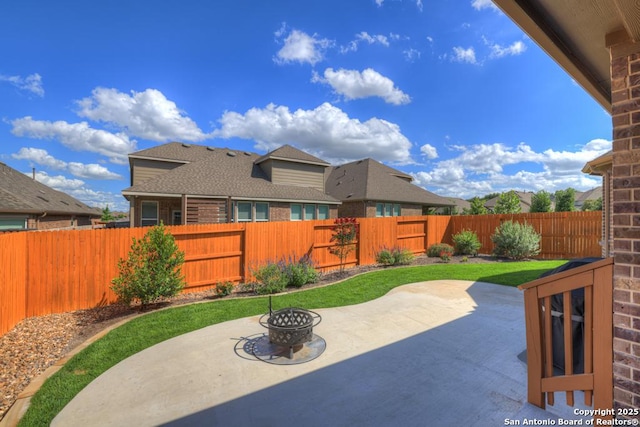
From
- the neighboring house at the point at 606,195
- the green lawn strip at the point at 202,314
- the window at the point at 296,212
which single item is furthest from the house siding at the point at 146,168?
the neighboring house at the point at 606,195

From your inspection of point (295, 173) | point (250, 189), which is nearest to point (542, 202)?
point (295, 173)

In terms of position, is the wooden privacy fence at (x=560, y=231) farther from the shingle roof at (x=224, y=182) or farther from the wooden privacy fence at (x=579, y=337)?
the wooden privacy fence at (x=579, y=337)

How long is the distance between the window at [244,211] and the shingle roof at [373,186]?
7974 mm

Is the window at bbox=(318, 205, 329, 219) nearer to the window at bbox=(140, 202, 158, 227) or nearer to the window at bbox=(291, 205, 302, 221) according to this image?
the window at bbox=(291, 205, 302, 221)

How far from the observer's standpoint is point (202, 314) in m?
5.93

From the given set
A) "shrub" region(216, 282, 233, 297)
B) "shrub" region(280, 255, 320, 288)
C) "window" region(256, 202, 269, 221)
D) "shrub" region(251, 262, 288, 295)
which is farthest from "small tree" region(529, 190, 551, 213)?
"shrub" region(216, 282, 233, 297)

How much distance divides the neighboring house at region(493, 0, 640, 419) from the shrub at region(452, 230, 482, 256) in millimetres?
12651

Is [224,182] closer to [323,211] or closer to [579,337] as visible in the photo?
[323,211]

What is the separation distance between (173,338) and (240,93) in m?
12.4

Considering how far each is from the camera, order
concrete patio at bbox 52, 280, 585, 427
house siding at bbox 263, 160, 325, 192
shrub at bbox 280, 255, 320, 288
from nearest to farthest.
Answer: concrete patio at bbox 52, 280, 585, 427 < shrub at bbox 280, 255, 320, 288 < house siding at bbox 263, 160, 325, 192

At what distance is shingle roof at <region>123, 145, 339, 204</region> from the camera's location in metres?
13.2

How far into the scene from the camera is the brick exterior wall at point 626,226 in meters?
1.85

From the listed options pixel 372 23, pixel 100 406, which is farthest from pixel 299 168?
pixel 100 406

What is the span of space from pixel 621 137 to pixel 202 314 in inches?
263
